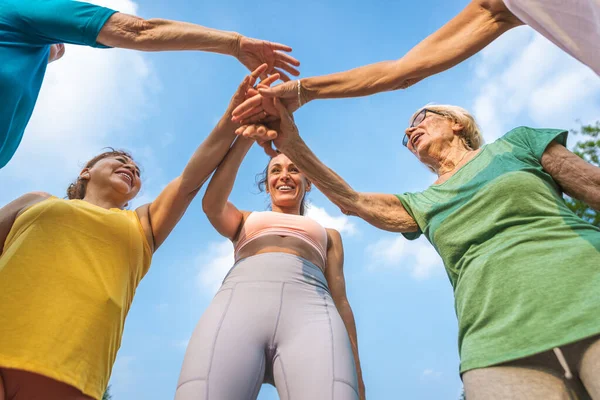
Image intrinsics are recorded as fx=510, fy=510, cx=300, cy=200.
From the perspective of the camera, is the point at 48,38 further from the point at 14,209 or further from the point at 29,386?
the point at 29,386

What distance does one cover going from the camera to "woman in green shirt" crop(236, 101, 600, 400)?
1.96 metres

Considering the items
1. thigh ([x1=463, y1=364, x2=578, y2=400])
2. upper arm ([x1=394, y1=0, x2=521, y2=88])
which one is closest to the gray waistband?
upper arm ([x1=394, y1=0, x2=521, y2=88])

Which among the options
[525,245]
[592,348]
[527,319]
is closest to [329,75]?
[525,245]

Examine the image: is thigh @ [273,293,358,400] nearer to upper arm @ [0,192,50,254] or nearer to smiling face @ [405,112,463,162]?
smiling face @ [405,112,463,162]

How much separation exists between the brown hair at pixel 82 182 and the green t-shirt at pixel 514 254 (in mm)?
2573

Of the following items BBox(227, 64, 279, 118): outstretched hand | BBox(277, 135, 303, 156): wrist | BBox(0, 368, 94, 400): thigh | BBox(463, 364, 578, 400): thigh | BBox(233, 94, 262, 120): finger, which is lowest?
BBox(463, 364, 578, 400): thigh

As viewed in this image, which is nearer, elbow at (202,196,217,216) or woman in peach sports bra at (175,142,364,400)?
woman in peach sports bra at (175,142,364,400)

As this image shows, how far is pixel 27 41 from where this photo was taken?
9.53 feet

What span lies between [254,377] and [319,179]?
128cm

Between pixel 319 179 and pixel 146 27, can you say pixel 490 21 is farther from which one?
pixel 146 27

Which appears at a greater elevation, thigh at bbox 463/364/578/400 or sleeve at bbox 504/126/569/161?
sleeve at bbox 504/126/569/161

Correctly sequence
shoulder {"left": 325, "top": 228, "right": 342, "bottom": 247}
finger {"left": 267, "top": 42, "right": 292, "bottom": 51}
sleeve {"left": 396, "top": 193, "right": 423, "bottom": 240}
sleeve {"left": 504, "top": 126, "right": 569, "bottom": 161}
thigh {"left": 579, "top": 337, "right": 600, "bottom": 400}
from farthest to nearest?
shoulder {"left": 325, "top": 228, "right": 342, "bottom": 247}
finger {"left": 267, "top": 42, "right": 292, "bottom": 51}
sleeve {"left": 396, "top": 193, "right": 423, "bottom": 240}
sleeve {"left": 504, "top": 126, "right": 569, "bottom": 161}
thigh {"left": 579, "top": 337, "right": 600, "bottom": 400}

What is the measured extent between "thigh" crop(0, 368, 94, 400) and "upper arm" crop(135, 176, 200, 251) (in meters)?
1.07

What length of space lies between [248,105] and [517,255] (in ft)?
6.25
